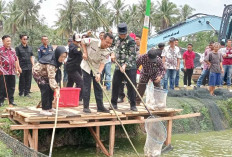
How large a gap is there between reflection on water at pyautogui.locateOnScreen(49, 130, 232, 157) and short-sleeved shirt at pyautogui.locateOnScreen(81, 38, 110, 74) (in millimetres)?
1823

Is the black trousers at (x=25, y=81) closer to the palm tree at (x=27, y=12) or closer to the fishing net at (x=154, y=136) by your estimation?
the fishing net at (x=154, y=136)

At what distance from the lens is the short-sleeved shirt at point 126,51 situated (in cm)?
746

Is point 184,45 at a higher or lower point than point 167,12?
lower

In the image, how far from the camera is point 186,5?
55.1 m

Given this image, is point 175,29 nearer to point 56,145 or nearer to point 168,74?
point 168,74

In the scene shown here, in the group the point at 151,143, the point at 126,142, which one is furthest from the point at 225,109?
the point at 151,143

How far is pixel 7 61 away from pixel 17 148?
416 centimetres

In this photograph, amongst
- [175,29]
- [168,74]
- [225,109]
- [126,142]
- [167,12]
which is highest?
[167,12]

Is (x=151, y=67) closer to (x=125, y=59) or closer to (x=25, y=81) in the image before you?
(x=125, y=59)

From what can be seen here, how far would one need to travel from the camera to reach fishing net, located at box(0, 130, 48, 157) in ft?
16.0

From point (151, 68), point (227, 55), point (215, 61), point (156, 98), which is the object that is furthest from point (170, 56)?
point (156, 98)

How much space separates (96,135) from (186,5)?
1989 inches

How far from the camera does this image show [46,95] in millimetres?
6543

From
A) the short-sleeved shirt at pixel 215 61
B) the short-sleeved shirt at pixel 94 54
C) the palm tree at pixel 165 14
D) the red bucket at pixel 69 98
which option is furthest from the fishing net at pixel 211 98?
the palm tree at pixel 165 14
